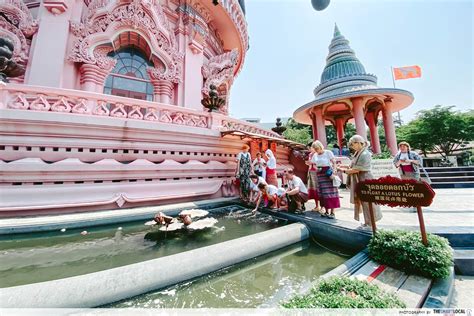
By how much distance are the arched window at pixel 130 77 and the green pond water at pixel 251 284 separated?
7673 millimetres

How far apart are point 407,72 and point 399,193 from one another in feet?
87.5

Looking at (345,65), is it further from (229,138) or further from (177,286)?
(177,286)

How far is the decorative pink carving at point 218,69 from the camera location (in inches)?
389

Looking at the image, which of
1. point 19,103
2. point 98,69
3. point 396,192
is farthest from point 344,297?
point 98,69

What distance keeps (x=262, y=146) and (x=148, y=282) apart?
5.97 metres

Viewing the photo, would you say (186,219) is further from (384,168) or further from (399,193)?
(384,168)

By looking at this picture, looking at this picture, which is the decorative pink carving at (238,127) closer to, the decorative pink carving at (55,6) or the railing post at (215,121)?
the railing post at (215,121)

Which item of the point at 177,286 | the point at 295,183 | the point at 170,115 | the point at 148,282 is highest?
the point at 170,115

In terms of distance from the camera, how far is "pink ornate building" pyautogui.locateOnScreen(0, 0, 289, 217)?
4191mm

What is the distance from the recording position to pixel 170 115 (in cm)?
597

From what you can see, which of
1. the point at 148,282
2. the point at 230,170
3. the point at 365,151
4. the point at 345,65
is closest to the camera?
the point at 148,282

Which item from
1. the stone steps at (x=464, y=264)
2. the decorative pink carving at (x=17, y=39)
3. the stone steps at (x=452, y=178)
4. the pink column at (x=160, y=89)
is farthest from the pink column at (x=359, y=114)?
the decorative pink carving at (x=17, y=39)

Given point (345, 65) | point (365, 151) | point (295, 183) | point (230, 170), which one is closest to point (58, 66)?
point (230, 170)

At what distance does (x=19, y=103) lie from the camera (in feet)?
14.4
